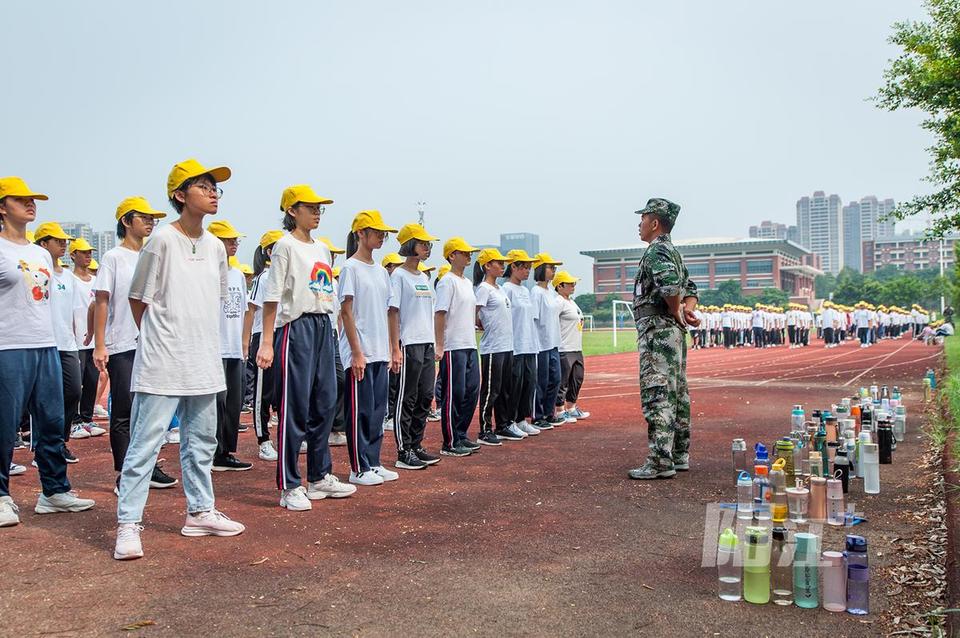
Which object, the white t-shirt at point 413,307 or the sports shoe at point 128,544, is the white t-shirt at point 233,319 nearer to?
the white t-shirt at point 413,307

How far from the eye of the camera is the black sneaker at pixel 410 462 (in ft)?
24.0

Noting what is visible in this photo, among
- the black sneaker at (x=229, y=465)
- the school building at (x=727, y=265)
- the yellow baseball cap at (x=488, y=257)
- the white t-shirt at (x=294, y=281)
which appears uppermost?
the school building at (x=727, y=265)

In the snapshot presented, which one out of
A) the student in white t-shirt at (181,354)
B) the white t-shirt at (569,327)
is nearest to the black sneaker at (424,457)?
the student in white t-shirt at (181,354)

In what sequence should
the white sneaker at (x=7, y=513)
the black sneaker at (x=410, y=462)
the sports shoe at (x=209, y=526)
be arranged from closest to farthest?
the sports shoe at (x=209, y=526)
the white sneaker at (x=7, y=513)
the black sneaker at (x=410, y=462)

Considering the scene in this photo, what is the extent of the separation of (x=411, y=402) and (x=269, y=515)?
2.11m

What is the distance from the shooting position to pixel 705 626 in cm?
347

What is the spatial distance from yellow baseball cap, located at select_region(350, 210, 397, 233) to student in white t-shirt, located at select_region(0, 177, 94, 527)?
2306 mm

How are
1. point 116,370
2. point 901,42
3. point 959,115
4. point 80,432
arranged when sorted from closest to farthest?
point 116,370, point 80,432, point 959,115, point 901,42

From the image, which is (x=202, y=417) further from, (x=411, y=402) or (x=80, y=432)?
(x=80, y=432)

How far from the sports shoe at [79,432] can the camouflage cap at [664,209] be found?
713 cm

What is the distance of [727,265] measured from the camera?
386 ft

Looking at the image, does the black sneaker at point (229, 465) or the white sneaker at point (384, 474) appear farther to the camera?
the black sneaker at point (229, 465)

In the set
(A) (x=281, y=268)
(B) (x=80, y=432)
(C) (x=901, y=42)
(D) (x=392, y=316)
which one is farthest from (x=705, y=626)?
(C) (x=901, y=42)

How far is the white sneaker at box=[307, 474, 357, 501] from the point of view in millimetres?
6043
